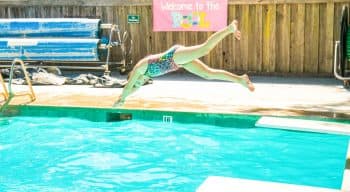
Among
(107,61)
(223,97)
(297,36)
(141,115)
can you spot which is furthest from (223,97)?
(107,61)

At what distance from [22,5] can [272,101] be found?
725 cm

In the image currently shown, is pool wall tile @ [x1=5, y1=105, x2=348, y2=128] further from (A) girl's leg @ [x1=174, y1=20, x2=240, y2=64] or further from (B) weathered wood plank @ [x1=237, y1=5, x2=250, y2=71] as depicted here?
(B) weathered wood plank @ [x1=237, y1=5, x2=250, y2=71]

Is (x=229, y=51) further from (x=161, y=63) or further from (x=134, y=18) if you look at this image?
(x=161, y=63)

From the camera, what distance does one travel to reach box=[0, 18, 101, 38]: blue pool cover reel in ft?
38.6

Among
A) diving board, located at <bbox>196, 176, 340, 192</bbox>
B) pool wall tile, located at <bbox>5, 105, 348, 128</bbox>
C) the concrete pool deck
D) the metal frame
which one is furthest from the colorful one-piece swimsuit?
the metal frame

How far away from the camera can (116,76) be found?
12008 millimetres

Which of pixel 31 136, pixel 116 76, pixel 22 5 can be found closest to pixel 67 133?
pixel 31 136

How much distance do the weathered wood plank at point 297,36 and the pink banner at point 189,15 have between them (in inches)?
58.4

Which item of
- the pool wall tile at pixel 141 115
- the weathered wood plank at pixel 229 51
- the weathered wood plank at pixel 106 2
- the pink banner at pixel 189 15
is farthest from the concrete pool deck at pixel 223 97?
the weathered wood plank at pixel 106 2

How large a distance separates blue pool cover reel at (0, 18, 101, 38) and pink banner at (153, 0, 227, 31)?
1.41 m

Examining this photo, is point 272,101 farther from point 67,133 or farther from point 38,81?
point 38,81

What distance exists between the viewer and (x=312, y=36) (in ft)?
36.7

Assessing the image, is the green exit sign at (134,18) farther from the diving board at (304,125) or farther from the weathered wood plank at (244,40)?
the diving board at (304,125)

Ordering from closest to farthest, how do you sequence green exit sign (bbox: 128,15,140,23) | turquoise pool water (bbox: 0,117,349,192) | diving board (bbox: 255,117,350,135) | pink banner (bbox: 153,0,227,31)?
turquoise pool water (bbox: 0,117,349,192) → diving board (bbox: 255,117,350,135) → pink banner (bbox: 153,0,227,31) → green exit sign (bbox: 128,15,140,23)
